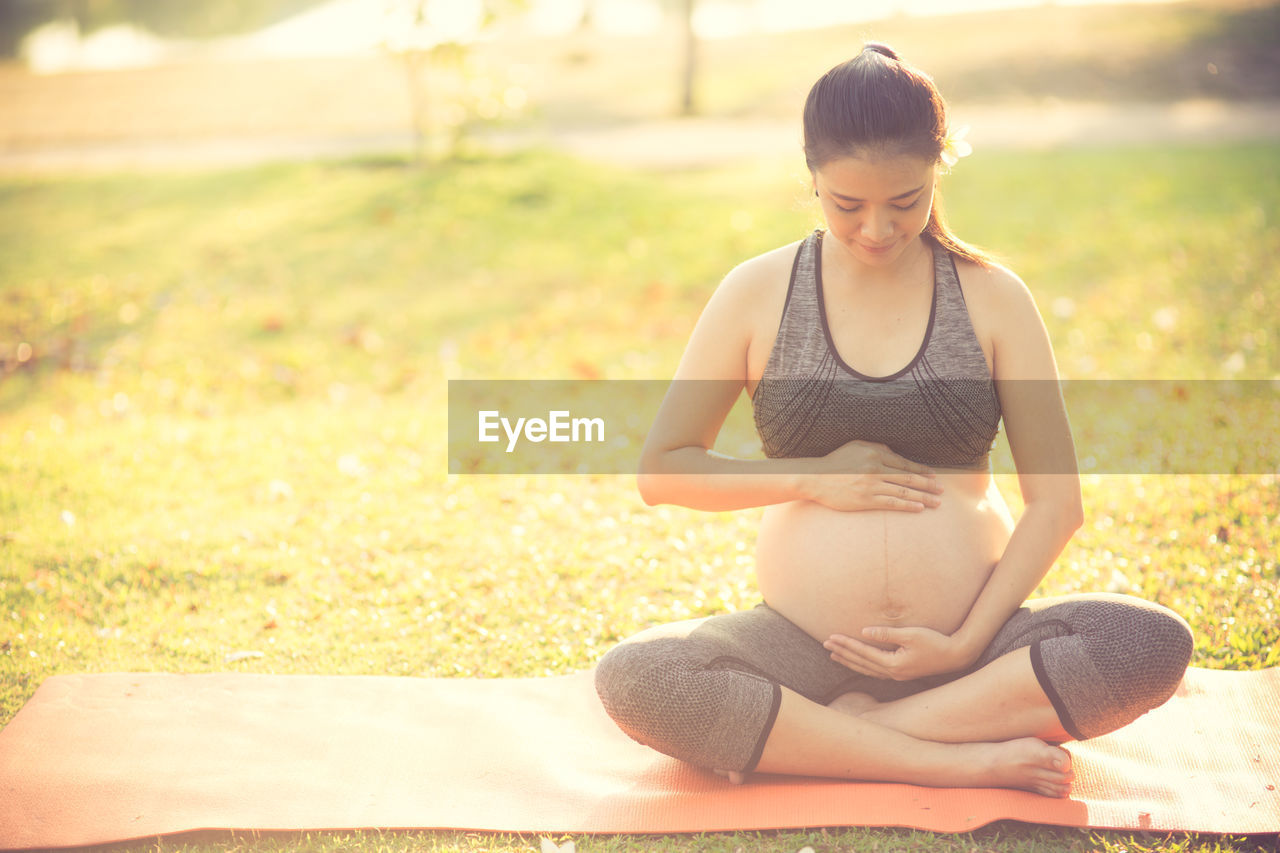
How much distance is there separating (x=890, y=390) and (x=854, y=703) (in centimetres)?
87

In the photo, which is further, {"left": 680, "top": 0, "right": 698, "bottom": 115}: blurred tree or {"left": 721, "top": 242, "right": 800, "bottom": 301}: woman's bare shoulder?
{"left": 680, "top": 0, "right": 698, "bottom": 115}: blurred tree

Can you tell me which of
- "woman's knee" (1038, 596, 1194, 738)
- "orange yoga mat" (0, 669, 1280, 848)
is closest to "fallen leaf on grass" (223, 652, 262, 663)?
"orange yoga mat" (0, 669, 1280, 848)

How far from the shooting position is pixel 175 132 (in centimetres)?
1708

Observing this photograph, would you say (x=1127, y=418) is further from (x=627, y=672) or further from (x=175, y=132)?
(x=175, y=132)

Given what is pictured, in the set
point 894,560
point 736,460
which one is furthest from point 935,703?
point 736,460

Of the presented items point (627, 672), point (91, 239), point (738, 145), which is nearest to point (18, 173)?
Result: point (91, 239)

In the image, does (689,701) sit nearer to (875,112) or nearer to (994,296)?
(994,296)

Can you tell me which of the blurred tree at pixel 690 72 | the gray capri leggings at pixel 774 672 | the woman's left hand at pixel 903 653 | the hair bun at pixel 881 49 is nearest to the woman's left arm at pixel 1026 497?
the woman's left hand at pixel 903 653

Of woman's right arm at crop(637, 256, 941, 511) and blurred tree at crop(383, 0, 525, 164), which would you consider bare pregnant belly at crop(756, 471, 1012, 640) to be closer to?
woman's right arm at crop(637, 256, 941, 511)

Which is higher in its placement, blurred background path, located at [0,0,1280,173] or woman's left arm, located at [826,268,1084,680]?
blurred background path, located at [0,0,1280,173]

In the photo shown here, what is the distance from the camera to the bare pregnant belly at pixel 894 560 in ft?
9.07

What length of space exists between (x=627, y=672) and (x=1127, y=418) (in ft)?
14.0

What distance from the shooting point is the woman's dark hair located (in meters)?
2.49

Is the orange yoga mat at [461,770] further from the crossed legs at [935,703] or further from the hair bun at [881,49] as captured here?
the hair bun at [881,49]
